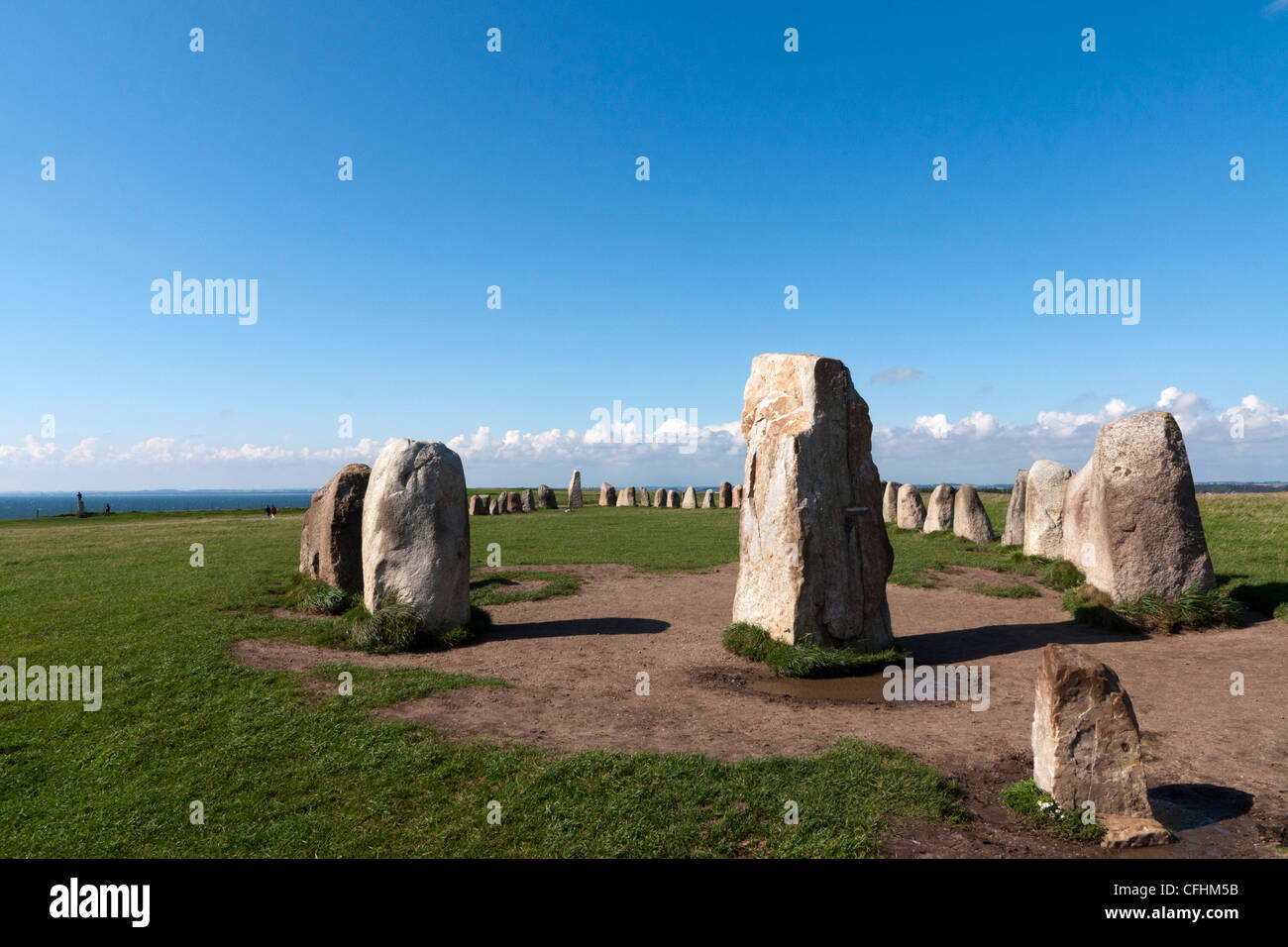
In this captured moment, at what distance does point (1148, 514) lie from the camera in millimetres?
11422

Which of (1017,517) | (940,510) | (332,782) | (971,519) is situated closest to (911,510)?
(940,510)

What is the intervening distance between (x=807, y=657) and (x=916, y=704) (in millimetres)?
1404

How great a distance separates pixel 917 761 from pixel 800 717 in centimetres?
157

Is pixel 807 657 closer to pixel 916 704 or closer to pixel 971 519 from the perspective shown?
pixel 916 704

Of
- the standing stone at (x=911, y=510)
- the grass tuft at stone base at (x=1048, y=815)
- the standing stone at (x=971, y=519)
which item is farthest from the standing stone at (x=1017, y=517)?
the grass tuft at stone base at (x=1048, y=815)

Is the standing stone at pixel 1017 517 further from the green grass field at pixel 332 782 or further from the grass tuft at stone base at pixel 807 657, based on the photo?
the green grass field at pixel 332 782

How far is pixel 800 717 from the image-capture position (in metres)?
7.32

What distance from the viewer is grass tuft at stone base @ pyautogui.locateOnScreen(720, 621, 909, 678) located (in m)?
8.82

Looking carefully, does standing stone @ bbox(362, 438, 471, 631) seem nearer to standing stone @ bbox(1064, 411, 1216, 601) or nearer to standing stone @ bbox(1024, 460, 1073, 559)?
standing stone @ bbox(1064, 411, 1216, 601)

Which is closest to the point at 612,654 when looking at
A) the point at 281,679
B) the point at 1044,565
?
the point at 281,679

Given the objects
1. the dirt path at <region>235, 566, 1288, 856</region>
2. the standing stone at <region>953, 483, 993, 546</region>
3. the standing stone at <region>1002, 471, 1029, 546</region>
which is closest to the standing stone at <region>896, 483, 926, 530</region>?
the standing stone at <region>953, 483, 993, 546</region>

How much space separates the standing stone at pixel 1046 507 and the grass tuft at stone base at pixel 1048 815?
1448cm
